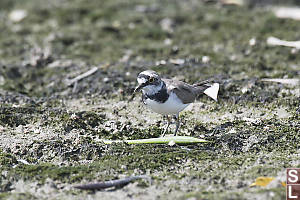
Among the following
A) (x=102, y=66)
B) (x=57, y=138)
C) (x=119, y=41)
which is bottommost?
(x=57, y=138)

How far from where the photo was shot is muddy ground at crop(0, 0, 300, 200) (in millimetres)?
4883

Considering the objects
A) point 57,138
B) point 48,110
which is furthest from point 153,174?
point 48,110

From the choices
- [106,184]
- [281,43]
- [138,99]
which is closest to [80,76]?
[138,99]

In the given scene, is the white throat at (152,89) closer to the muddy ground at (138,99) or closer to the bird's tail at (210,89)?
the muddy ground at (138,99)

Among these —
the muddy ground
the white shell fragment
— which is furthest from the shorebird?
the white shell fragment

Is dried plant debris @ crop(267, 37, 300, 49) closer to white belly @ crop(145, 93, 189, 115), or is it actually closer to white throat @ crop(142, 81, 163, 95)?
white belly @ crop(145, 93, 189, 115)

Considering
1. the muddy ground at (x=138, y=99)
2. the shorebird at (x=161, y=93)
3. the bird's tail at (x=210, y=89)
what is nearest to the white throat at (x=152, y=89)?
the shorebird at (x=161, y=93)

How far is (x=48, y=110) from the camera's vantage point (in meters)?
6.61

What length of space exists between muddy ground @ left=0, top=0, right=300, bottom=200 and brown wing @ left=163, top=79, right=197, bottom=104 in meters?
0.46

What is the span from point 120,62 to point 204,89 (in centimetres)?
236

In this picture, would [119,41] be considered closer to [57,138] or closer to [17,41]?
[17,41]

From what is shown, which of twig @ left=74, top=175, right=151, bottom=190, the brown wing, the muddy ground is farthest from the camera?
the brown wing

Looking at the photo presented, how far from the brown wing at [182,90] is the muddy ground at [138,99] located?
1.50 feet

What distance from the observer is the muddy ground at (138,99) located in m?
4.88
